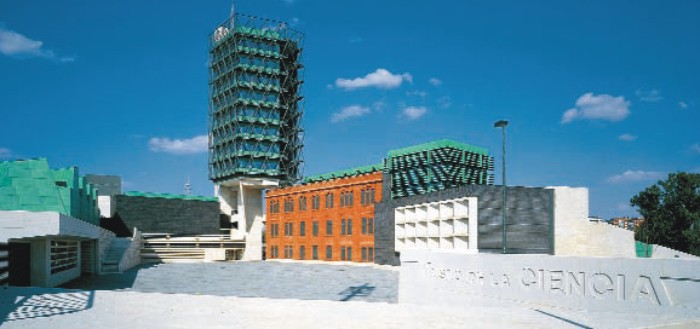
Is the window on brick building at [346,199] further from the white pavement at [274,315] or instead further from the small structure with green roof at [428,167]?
the white pavement at [274,315]

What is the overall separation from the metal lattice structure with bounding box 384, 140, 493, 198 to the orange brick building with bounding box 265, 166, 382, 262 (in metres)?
2.55

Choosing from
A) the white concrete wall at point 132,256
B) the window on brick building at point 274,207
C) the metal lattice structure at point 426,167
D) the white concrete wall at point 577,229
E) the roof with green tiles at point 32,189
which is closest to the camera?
the roof with green tiles at point 32,189

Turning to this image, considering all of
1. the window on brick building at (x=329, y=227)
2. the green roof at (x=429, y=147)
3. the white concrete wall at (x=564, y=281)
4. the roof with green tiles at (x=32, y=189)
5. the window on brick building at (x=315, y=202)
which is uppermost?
the green roof at (x=429, y=147)

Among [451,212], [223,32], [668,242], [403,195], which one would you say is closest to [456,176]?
[403,195]

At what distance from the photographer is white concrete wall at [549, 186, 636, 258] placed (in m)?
44.8

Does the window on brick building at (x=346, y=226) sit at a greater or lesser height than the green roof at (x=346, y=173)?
lesser

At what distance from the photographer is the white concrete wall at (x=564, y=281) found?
13.7m

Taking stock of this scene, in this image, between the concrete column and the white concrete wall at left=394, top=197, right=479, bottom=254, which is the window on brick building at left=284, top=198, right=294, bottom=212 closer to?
the white concrete wall at left=394, top=197, right=479, bottom=254

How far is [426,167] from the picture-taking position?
54344 millimetres

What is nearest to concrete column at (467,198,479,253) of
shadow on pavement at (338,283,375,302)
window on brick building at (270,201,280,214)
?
shadow on pavement at (338,283,375,302)

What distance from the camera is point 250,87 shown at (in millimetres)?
81312

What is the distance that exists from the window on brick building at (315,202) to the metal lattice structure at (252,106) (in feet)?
50.0

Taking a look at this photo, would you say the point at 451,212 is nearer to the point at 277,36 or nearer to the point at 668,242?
the point at 668,242

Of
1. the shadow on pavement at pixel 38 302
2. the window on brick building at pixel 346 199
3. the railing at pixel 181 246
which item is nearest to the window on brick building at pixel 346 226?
the window on brick building at pixel 346 199
